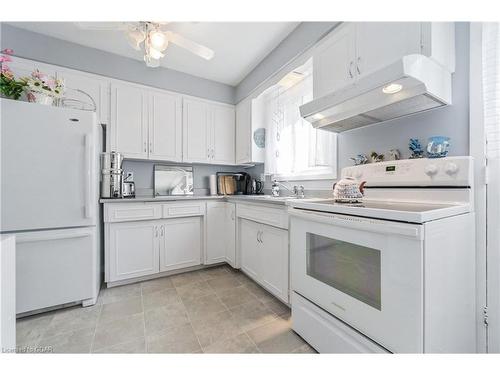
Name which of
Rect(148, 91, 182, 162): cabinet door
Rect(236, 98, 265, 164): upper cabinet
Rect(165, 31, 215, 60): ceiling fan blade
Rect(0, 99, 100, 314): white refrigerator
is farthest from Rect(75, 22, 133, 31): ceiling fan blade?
Rect(236, 98, 265, 164): upper cabinet

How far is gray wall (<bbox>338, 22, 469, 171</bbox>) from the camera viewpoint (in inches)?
44.6

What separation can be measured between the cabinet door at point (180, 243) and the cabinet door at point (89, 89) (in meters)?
1.39

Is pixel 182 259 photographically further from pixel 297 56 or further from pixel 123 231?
pixel 297 56

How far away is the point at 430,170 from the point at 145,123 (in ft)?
8.95

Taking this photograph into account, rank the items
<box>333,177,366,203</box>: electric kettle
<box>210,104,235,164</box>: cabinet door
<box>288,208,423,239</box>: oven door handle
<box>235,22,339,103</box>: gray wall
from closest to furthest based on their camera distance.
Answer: <box>288,208,423,239</box>: oven door handle → <box>333,177,366,203</box>: electric kettle → <box>235,22,339,103</box>: gray wall → <box>210,104,235,164</box>: cabinet door

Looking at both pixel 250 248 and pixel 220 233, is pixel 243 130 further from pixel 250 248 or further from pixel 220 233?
pixel 250 248

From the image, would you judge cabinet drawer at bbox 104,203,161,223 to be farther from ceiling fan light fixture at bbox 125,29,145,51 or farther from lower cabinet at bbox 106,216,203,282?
ceiling fan light fixture at bbox 125,29,145,51

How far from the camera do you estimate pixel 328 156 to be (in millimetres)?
1907

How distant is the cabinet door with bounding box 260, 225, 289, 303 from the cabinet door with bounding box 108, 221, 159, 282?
1226 mm

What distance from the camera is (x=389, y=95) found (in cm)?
117

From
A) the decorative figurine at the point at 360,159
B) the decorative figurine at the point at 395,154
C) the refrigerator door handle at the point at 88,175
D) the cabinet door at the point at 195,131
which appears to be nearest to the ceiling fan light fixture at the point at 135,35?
the refrigerator door handle at the point at 88,175

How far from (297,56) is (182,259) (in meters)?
2.49

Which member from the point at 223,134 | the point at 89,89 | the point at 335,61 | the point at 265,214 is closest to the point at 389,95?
the point at 335,61
